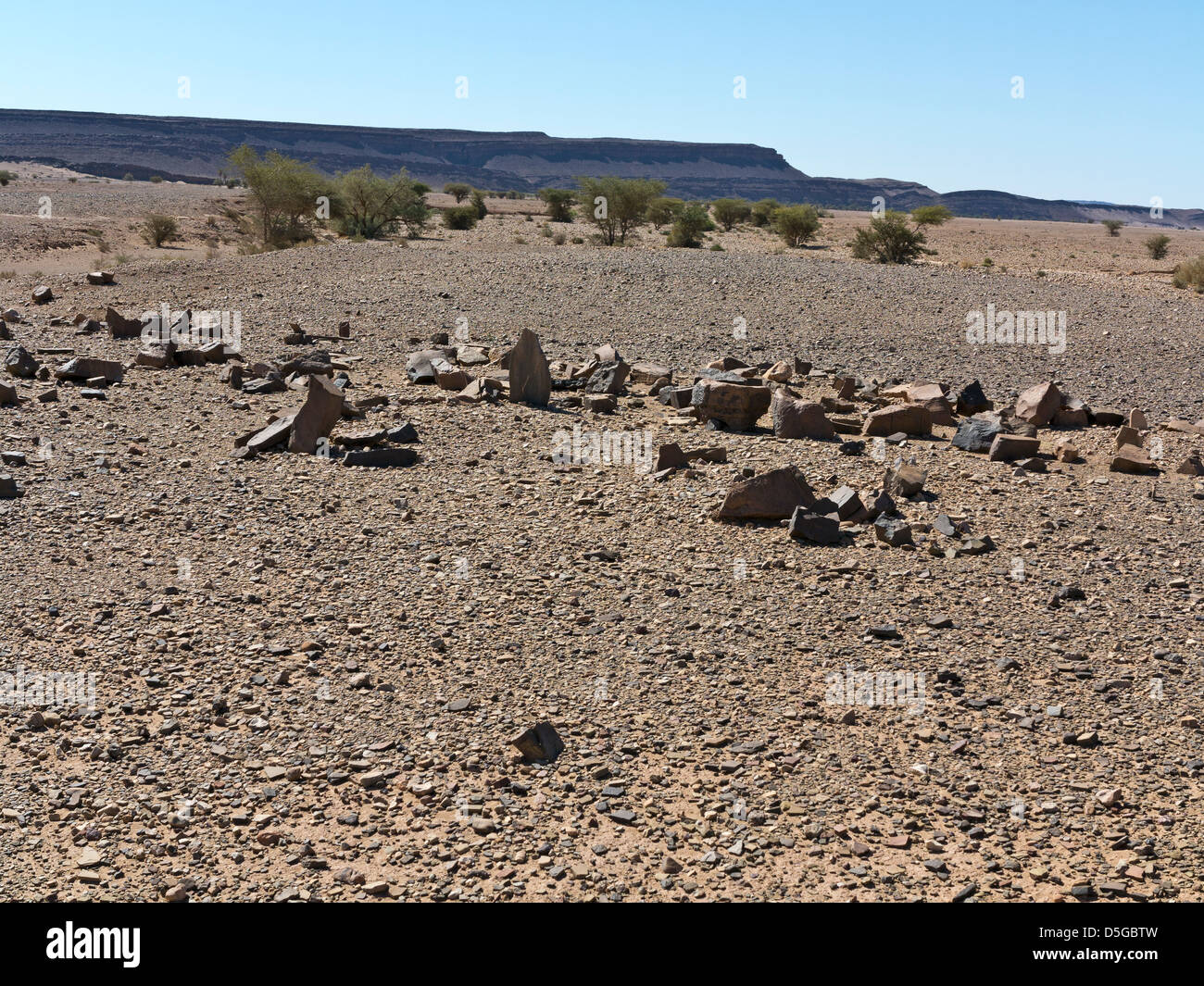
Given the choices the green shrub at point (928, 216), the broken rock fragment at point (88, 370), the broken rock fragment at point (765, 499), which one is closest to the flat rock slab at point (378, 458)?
the broken rock fragment at point (765, 499)

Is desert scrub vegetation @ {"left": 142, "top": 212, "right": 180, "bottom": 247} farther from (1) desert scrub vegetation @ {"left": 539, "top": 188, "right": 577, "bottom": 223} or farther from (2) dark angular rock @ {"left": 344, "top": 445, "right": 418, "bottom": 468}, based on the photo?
(2) dark angular rock @ {"left": 344, "top": 445, "right": 418, "bottom": 468}

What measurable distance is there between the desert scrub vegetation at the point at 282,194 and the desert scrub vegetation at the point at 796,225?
16.1 metres

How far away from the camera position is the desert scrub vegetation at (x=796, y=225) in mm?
37688

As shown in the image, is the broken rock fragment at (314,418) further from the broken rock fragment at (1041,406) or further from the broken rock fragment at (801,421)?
the broken rock fragment at (1041,406)

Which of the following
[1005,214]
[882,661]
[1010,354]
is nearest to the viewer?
[882,661]

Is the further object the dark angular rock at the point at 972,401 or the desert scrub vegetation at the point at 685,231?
the desert scrub vegetation at the point at 685,231

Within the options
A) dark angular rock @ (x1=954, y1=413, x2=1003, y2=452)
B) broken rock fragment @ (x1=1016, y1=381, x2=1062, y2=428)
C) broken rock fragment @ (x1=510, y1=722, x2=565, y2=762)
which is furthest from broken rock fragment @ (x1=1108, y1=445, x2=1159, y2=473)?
broken rock fragment @ (x1=510, y1=722, x2=565, y2=762)

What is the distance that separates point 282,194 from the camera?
28984mm

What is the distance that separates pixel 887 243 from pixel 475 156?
392 ft

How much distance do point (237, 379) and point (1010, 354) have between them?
410 inches

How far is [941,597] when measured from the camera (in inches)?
276

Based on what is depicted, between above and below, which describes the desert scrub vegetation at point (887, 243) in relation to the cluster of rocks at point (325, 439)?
above
